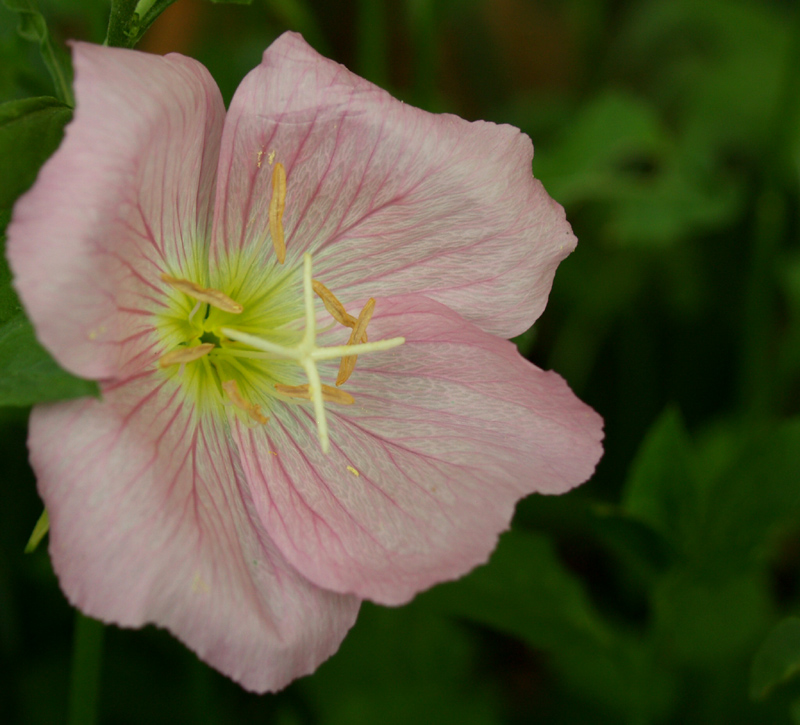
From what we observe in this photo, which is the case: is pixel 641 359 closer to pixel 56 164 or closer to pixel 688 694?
pixel 688 694

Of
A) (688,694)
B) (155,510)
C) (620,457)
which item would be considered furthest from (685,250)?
(155,510)

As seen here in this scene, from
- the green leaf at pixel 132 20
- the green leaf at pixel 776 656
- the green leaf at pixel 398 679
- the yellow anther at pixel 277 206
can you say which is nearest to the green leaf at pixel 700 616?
the green leaf at pixel 776 656

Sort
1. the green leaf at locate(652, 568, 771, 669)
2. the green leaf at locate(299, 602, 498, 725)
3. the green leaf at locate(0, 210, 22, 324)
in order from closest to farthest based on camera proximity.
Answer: the green leaf at locate(0, 210, 22, 324) → the green leaf at locate(652, 568, 771, 669) → the green leaf at locate(299, 602, 498, 725)

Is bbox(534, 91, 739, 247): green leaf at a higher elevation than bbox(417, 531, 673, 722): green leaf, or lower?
higher

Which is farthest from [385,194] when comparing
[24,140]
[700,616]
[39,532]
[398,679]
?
[398,679]

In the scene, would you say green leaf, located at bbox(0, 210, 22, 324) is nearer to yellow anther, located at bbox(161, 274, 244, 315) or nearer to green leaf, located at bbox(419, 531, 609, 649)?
yellow anther, located at bbox(161, 274, 244, 315)

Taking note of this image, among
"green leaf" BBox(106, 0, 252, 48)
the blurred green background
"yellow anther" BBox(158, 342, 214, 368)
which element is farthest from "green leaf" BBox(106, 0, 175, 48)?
"yellow anther" BBox(158, 342, 214, 368)
